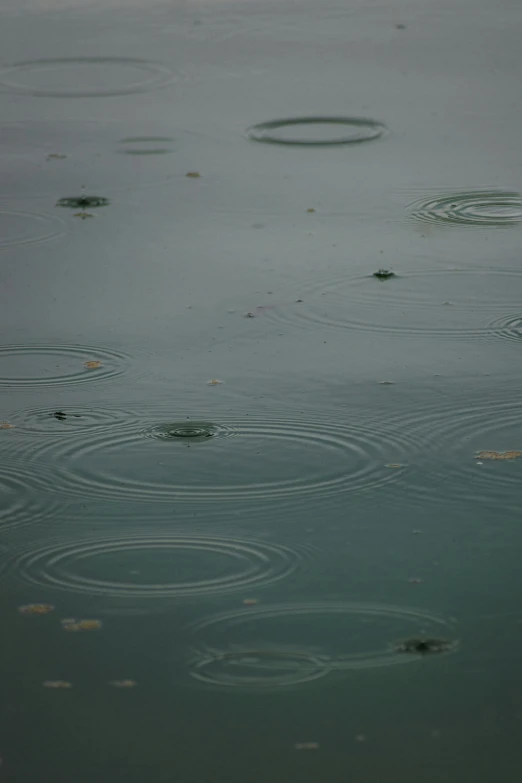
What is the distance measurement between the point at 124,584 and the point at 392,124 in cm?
464

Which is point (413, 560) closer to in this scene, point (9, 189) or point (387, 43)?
point (9, 189)

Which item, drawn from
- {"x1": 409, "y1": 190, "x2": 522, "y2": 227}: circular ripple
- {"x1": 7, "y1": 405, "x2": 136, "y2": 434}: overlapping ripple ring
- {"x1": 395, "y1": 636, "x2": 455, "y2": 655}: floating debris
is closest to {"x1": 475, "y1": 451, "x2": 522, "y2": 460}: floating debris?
{"x1": 395, "y1": 636, "x2": 455, "y2": 655}: floating debris

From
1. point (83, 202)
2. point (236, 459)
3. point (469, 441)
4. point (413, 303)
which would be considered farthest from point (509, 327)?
point (83, 202)

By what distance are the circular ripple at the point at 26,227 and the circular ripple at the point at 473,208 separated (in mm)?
1696

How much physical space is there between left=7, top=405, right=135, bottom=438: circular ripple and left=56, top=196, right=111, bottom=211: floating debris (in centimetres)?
221

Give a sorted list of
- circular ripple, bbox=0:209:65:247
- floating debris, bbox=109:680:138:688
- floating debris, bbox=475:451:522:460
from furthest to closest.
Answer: circular ripple, bbox=0:209:65:247, floating debris, bbox=475:451:522:460, floating debris, bbox=109:680:138:688

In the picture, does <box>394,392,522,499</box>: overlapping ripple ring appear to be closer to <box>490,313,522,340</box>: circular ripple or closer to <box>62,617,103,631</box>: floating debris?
<box>490,313,522,340</box>: circular ripple

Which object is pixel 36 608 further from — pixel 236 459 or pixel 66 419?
pixel 66 419

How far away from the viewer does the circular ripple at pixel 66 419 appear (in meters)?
4.10

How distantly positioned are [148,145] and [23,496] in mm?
3748

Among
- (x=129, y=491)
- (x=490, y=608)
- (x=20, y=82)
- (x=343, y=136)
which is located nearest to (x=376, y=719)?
(x=490, y=608)

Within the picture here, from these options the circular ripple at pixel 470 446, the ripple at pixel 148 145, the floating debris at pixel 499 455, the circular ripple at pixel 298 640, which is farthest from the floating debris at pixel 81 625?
the ripple at pixel 148 145

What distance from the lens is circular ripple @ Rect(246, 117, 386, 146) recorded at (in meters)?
7.07

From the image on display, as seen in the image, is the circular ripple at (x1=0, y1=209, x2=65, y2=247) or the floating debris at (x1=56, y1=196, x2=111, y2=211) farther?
the floating debris at (x1=56, y1=196, x2=111, y2=211)
